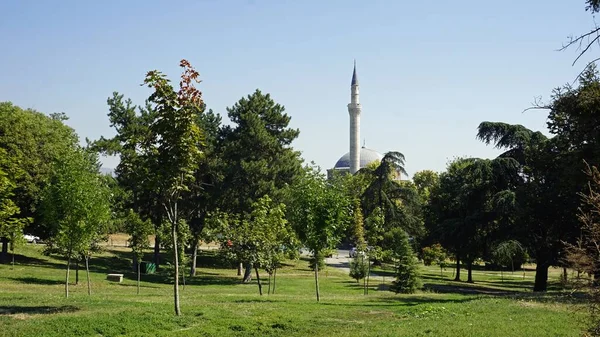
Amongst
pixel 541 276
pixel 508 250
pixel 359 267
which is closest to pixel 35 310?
pixel 359 267

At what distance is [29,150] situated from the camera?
4472 centimetres

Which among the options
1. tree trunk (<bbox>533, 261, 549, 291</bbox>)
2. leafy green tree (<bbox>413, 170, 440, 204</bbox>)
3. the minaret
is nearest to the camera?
tree trunk (<bbox>533, 261, 549, 291</bbox>)

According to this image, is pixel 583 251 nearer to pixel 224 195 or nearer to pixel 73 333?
pixel 73 333

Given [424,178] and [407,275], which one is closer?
[407,275]

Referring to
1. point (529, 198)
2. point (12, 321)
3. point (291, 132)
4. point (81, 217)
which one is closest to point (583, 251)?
point (12, 321)

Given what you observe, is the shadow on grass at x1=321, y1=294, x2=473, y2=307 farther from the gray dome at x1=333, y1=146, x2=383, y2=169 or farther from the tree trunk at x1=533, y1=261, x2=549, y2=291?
the gray dome at x1=333, y1=146, x2=383, y2=169

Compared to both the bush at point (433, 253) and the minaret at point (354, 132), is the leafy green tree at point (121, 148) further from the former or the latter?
the minaret at point (354, 132)

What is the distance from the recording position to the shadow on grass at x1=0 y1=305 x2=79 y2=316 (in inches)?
739

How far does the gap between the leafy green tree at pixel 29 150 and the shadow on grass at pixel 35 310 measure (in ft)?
78.2

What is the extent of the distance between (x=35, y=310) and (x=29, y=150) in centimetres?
2856

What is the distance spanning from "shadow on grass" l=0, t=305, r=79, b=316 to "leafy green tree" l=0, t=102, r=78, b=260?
2385cm

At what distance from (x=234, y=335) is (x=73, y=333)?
427cm

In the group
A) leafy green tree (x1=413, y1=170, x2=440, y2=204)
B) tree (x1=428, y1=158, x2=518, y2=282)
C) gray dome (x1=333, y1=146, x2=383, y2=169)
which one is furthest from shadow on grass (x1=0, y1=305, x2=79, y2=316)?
gray dome (x1=333, y1=146, x2=383, y2=169)

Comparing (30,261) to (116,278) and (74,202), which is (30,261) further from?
(74,202)
